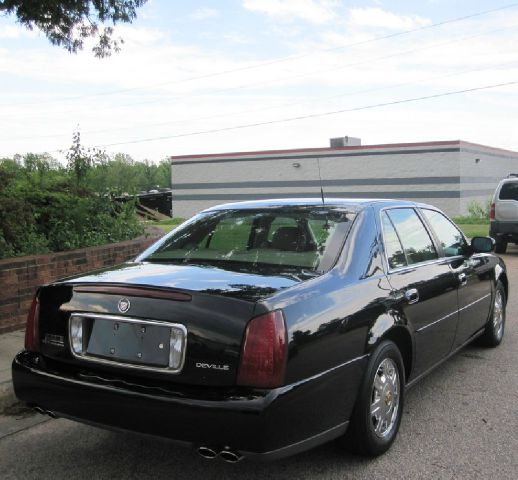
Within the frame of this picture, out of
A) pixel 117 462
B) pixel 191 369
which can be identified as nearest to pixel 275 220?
pixel 191 369

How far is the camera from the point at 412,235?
14.8 ft

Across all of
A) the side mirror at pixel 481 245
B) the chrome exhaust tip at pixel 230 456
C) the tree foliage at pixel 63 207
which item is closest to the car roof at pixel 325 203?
the side mirror at pixel 481 245

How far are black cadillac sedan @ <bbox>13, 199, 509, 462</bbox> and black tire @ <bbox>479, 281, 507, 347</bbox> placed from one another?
1.84 meters

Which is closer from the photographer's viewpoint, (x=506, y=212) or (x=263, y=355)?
(x=263, y=355)

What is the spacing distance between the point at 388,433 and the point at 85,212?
617 cm

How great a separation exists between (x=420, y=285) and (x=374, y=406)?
1011 mm

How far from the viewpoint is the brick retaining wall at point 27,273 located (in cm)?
623

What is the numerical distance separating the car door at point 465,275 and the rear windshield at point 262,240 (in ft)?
4.57

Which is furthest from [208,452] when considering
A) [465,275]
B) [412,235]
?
[465,275]

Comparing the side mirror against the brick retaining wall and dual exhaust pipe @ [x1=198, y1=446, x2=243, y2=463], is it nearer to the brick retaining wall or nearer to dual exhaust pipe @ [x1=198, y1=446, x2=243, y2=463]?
dual exhaust pipe @ [x1=198, y1=446, x2=243, y2=463]

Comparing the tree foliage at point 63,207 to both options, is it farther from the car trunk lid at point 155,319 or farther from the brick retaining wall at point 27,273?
the car trunk lid at point 155,319

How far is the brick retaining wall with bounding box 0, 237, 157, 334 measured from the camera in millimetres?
6234

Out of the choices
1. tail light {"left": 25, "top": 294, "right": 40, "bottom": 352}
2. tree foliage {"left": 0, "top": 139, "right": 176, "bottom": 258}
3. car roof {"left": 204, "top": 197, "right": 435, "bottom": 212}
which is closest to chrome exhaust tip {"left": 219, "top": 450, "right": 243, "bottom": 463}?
tail light {"left": 25, "top": 294, "right": 40, "bottom": 352}

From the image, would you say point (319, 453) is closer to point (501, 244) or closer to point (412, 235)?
point (412, 235)
